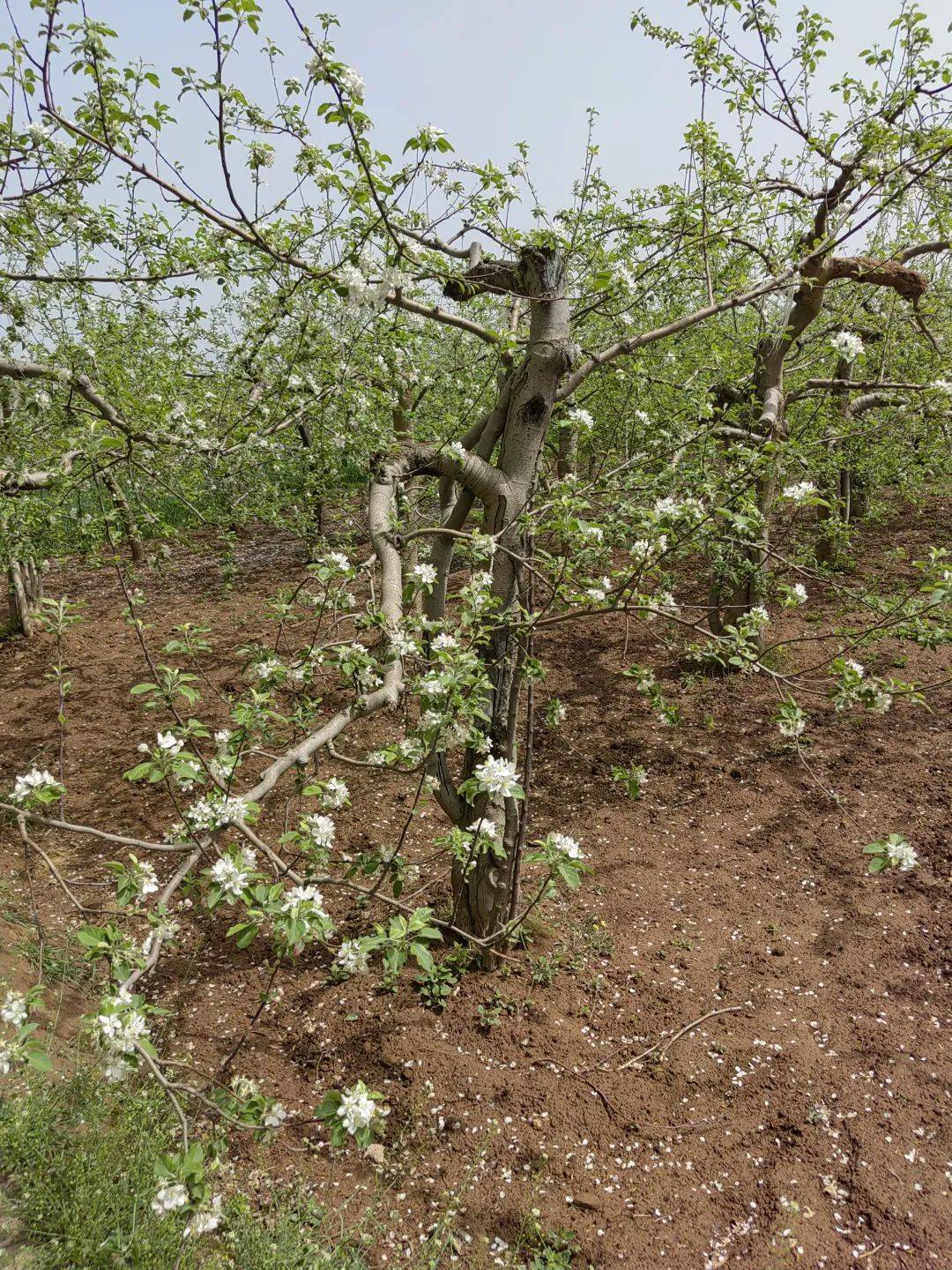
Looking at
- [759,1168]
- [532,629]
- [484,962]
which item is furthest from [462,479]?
[759,1168]

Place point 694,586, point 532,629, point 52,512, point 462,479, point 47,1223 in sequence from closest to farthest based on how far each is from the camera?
point 47,1223 → point 532,629 → point 462,479 → point 52,512 → point 694,586

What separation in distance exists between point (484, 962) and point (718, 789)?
7.40 feet

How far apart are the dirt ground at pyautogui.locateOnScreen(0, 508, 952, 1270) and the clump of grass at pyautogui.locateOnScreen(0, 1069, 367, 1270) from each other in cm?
20

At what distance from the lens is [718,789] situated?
489cm

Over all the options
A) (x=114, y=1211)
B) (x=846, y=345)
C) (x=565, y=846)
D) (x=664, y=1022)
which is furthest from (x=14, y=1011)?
(x=846, y=345)

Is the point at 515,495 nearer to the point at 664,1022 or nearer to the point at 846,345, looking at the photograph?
the point at 846,345

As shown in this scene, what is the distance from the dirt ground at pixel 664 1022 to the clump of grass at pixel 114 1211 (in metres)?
0.20

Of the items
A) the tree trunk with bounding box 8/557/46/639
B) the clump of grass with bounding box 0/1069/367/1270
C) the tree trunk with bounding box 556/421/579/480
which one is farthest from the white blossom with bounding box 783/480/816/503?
the tree trunk with bounding box 8/557/46/639

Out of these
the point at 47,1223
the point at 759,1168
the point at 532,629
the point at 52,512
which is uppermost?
the point at 52,512

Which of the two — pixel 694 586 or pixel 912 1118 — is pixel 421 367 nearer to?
pixel 694 586

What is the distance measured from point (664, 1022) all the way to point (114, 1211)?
2.18 metres

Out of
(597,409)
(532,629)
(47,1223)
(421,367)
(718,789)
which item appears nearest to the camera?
(47,1223)

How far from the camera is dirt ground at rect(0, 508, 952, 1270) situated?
240 centimetres

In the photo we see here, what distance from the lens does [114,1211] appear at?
7.28ft
